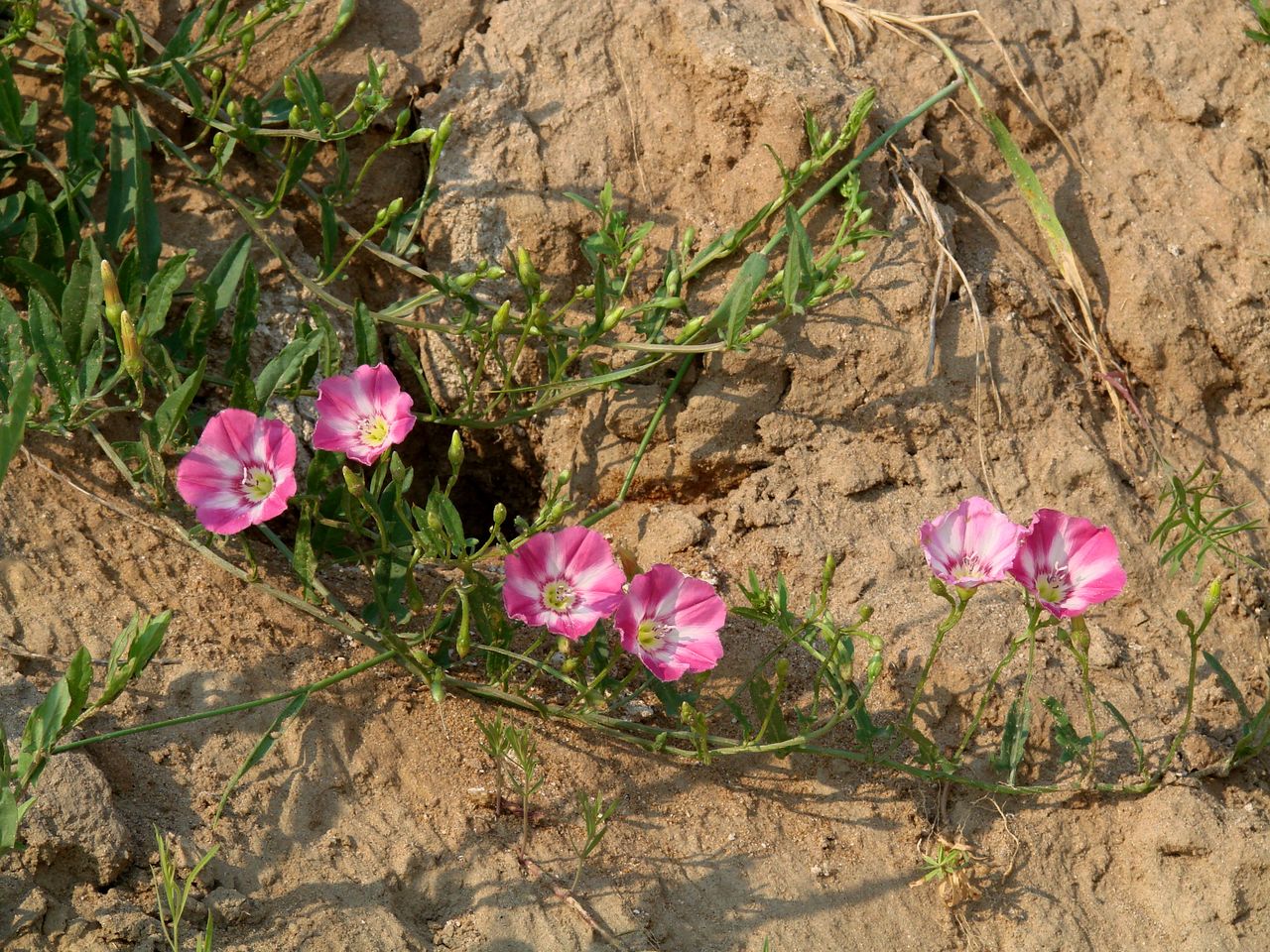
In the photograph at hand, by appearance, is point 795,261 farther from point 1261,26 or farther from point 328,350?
point 1261,26

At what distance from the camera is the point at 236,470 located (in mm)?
2010

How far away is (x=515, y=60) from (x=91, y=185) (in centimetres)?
86

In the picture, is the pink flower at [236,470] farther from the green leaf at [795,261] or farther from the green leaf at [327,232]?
the green leaf at [795,261]

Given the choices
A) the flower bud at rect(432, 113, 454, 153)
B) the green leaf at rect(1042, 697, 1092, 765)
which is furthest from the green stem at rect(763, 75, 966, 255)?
the green leaf at rect(1042, 697, 1092, 765)

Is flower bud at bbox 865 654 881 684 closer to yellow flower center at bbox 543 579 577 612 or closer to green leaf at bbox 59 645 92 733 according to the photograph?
yellow flower center at bbox 543 579 577 612

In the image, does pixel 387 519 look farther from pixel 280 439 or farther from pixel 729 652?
pixel 729 652

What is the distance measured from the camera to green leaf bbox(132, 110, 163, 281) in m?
A: 2.33

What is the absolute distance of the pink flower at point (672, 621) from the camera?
6.60 ft

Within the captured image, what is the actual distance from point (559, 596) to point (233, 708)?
1.63 feet

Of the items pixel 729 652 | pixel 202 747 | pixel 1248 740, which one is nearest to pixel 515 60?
pixel 729 652

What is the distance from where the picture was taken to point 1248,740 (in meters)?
2.21

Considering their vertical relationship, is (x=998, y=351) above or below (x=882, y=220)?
below

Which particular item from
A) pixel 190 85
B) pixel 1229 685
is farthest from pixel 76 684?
pixel 1229 685

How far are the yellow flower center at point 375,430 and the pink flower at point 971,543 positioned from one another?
0.84 m
